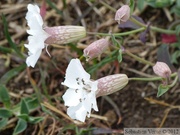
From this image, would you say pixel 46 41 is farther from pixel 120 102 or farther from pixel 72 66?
pixel 120 102

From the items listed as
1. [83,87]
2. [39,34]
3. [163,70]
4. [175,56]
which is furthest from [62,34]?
[175,56]

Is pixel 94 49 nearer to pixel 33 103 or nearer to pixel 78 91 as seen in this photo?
pixel 78 91

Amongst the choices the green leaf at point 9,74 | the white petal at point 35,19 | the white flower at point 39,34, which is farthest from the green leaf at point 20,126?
the white petal at point 35,19

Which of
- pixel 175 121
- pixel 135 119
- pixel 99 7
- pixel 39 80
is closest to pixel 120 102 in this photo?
pixel 135 119

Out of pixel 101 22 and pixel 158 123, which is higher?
pixel 101 22

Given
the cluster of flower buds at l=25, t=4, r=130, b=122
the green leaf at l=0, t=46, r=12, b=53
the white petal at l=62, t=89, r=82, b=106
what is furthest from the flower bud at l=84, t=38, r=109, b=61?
the green leaf at l=0, t=46, r=12, b=53

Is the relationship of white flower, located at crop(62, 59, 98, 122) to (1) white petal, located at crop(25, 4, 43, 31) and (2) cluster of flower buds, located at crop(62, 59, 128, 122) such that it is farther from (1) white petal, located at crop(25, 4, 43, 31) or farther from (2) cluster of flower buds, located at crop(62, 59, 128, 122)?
(1) white petal, located at crop(25, 4, 43, 31)

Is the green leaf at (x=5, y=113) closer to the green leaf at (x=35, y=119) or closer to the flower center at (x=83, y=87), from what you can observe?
the green leaf at (x=35, y=119)
